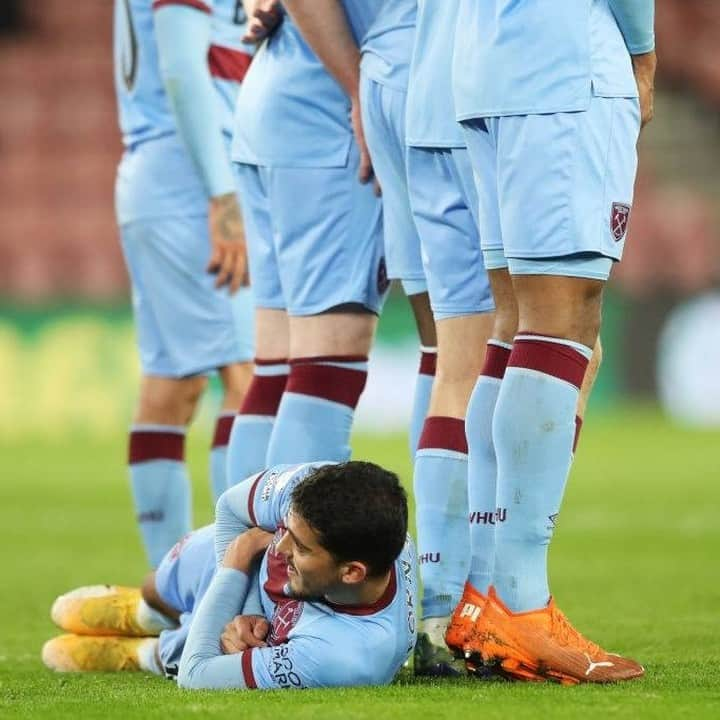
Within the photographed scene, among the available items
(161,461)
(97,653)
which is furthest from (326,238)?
(161,461)

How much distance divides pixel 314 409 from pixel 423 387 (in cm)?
28

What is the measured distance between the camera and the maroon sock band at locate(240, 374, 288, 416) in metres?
4.73

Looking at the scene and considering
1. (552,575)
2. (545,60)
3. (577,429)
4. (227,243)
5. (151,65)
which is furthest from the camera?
(552,575)

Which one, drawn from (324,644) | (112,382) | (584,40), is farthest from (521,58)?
(112,382)

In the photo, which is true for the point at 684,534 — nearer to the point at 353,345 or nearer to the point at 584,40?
the point at 353,345

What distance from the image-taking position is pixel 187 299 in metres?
5.70

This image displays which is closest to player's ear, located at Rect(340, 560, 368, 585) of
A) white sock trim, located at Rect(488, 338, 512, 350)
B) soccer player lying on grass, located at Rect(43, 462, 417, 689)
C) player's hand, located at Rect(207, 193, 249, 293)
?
soccer player lying on grass, located at Rect(43, 462, 417, 689)

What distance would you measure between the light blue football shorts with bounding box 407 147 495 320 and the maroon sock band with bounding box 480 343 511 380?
180 mm

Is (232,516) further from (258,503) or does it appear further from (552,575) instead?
(552,575)

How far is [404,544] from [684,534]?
4.75 metres

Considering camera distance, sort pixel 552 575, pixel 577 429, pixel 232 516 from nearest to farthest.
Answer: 1. pixel 577 429
2. pixel 232 516
3. pixel 552 575

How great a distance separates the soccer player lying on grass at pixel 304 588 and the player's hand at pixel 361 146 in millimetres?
943

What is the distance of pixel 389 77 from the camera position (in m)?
4.13

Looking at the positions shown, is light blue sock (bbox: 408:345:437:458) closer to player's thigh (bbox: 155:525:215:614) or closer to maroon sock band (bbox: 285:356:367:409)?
maroon sock band (bbox: 285:356:367:409)
